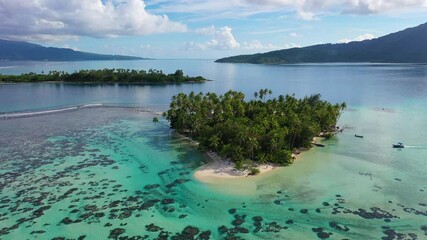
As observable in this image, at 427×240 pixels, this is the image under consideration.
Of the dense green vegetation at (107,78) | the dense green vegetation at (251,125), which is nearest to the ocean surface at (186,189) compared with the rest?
the dense green vegetation at (251,125)

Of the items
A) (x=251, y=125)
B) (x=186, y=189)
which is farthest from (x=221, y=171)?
(x=251, y=125)

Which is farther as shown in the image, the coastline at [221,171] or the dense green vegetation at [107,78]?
the dense green vegetation at [107,78]

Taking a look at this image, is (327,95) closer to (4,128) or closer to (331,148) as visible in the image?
(331,148)

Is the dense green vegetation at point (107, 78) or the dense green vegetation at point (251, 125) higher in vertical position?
the dense green vegetation at point (107, 78)

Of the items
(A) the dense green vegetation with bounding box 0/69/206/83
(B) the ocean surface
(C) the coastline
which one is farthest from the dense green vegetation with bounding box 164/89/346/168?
(A) the dense green vegetation with bounding box 0/69/206/83

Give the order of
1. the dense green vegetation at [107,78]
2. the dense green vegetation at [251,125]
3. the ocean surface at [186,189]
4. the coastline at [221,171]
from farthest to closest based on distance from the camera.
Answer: the dense green vegetation at [107,78] < the dense green vegetation at [251,125] < the coastline at [221,171] < the ocean surface at [186,189]

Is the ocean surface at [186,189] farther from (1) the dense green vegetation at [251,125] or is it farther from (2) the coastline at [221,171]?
(1) the dense green vegetation at [251,125]

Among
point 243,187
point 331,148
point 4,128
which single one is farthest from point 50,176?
point 331,148

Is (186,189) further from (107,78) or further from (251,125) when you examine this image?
(107,78)
